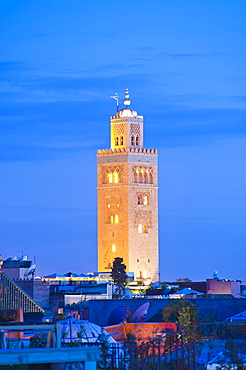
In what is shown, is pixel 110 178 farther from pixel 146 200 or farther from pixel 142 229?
pixel 142 229

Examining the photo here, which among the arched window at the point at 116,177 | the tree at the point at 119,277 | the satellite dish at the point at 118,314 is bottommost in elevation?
the satellite dish at the point at 118,314

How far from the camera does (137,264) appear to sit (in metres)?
99.3

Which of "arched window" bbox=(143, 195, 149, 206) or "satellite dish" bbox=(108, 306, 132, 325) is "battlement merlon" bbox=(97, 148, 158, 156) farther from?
"satellite dish" bbox=(108, 306, 132, 325)

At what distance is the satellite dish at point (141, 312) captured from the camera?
5619 centimetres

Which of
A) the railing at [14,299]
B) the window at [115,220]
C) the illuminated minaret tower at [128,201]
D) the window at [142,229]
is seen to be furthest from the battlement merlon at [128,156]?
the railing at [14,299]

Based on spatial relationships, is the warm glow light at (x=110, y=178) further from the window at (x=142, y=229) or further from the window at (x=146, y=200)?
the window at (x=142, y=229)

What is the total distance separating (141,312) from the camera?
58094mm

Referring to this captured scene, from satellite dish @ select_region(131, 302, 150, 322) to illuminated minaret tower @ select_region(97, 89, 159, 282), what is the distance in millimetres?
38669

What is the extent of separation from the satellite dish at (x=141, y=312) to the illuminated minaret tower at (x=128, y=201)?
38669 millimetres

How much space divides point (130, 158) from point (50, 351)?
282ft

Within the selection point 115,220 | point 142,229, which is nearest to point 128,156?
point 115,220

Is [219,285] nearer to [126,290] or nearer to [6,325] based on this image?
[126,290]

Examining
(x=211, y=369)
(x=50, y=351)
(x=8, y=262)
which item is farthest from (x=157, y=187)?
(x=50, y=351)

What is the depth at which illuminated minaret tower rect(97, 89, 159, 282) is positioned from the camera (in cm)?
9956
